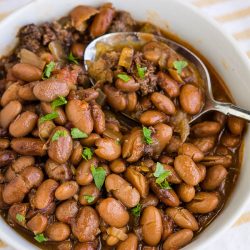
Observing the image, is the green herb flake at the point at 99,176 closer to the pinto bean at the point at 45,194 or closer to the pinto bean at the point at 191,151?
the pinto bean at the point at 45,194

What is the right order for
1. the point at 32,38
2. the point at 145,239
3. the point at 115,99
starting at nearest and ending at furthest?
the point at 145,239, the point at 115,99, the point at 32,38

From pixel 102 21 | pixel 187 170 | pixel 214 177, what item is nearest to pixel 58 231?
pixel 187 170

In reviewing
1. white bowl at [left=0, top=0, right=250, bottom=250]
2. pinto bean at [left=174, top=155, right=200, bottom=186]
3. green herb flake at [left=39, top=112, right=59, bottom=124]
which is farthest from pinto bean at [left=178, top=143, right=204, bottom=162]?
green herb flake at [left=39, top=112, right=59, bottom=124]

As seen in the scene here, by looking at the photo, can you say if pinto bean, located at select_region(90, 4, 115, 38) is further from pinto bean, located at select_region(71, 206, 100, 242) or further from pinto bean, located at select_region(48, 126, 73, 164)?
pinto bean, located at select_region(71, 206, 100, 242)

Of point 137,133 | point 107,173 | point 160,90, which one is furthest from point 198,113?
point 107,173

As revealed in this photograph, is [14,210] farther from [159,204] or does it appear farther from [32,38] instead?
[32,38]

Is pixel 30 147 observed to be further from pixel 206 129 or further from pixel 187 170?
pixel 206 129

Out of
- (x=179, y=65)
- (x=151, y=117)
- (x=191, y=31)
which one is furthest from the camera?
(x=191, y=31)
